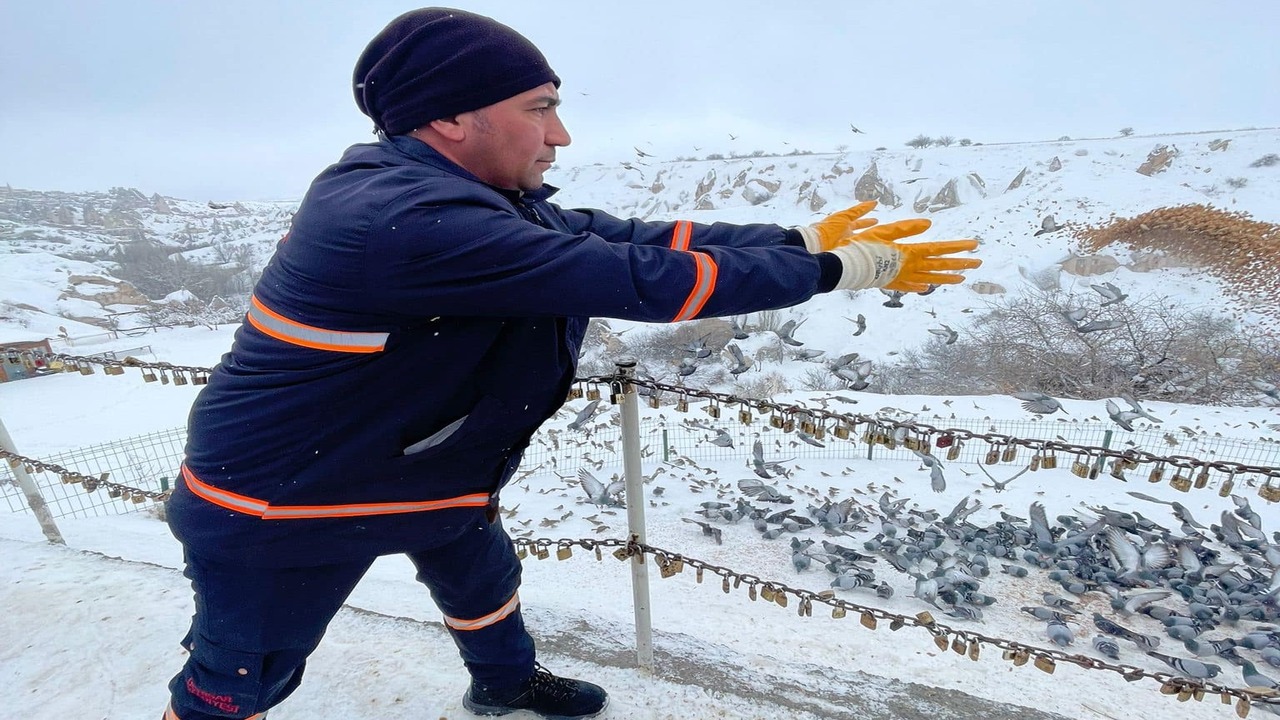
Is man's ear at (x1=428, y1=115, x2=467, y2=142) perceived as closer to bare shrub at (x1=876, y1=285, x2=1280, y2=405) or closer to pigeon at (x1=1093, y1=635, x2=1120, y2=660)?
pigeon at (x1=1093, y1=635, x2=1120, y2=660)

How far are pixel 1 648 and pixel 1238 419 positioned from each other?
17.0m

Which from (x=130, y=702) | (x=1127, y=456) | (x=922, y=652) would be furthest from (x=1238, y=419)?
(x=130, y=702)

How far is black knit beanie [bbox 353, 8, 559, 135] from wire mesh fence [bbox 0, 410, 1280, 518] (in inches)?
308

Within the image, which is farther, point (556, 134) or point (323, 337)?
point (556, 134)

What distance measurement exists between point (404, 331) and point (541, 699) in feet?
5.37

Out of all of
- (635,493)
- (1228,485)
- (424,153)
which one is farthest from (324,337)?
(1228,485)

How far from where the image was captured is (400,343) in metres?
1.19

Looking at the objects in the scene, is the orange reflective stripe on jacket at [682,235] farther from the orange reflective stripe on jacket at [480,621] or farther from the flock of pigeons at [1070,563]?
the flock of pigeons at [1070,563]

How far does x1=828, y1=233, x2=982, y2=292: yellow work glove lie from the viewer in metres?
1.44

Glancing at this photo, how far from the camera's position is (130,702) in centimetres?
234

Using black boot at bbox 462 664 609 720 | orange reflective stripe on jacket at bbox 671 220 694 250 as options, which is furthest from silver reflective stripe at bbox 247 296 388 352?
black boot at bbox 462 664 609 720

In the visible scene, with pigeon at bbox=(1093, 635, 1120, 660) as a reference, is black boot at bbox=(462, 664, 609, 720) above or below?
above

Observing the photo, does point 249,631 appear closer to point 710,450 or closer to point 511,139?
point 511,139

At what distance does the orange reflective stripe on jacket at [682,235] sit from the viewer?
176 cm
